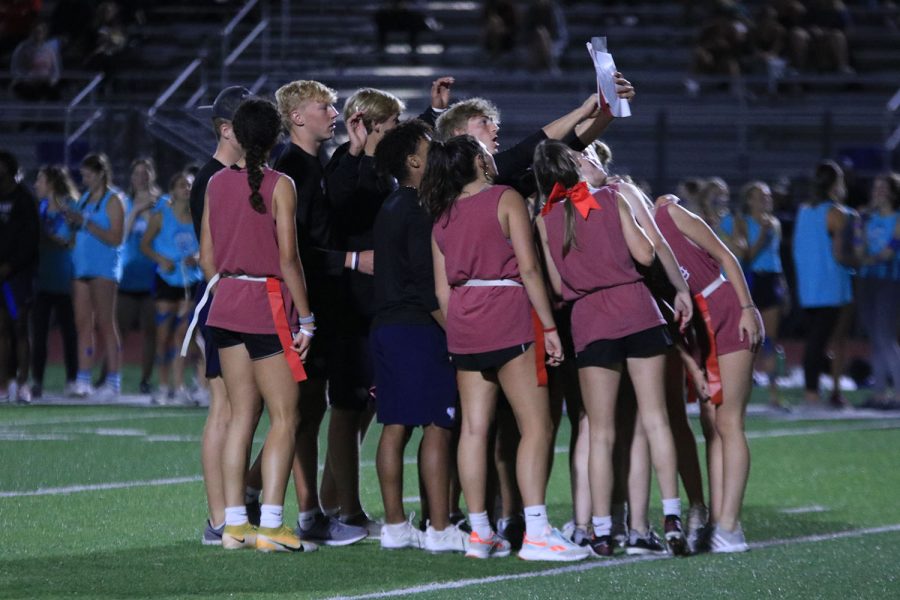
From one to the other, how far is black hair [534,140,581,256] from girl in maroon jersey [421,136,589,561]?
0.76 feet

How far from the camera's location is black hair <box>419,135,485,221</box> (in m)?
7.10

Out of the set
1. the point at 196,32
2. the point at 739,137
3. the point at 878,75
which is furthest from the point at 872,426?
the point at 196,32

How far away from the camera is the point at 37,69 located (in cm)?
2292

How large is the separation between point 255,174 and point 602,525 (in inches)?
83.8

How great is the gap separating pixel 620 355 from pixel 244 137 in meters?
Result: 1.86

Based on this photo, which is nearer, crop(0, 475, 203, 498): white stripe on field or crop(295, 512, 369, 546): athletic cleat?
crop(295, 512, 369, 546): athletic cleat

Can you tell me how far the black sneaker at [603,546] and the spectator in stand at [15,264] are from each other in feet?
24.9

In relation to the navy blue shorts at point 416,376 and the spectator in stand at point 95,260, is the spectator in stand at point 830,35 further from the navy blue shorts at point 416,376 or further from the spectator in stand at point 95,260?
the navy blue shorts at point 416,376

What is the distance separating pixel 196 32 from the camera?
25.7 meters

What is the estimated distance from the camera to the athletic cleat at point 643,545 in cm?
735

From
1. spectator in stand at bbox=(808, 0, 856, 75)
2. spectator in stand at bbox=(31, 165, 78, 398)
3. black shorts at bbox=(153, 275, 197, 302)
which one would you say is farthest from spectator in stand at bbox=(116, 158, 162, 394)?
spectator in stand at bbox=(808, 0, 856, 75)

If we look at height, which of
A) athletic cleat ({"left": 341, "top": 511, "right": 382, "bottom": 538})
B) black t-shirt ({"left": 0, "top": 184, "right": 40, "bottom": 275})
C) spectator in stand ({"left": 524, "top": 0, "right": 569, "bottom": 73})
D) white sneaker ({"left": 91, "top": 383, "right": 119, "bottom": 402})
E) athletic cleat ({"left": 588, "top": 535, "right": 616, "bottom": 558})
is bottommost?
white sneaker ({"left": 91, "top": 383, "right": 119, "bottom": 402})

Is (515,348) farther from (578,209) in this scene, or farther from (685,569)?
(685,569)

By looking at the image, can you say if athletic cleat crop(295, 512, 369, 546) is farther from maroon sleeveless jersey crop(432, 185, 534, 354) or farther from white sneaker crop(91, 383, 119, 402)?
white sneaker crop(91, 383, 119, 402)
